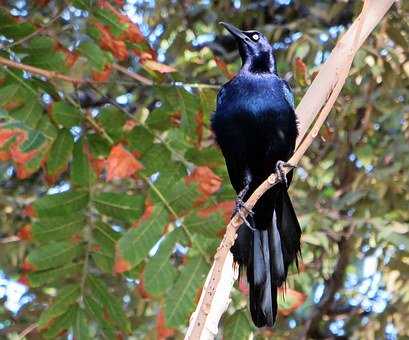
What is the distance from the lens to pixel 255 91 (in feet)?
11.2

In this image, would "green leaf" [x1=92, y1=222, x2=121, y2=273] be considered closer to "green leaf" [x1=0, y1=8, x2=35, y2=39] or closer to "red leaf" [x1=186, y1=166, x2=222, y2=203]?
"red leaf" [x1=186, y1=166, x2=222, y2=203]

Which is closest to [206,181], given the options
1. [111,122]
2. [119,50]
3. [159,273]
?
[159,273]

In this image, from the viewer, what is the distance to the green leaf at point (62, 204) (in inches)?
130

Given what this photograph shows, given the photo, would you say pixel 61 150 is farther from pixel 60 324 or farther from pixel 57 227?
pixel 60 324

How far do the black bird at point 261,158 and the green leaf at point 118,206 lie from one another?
14.4 inches

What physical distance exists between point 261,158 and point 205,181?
0.23 metres

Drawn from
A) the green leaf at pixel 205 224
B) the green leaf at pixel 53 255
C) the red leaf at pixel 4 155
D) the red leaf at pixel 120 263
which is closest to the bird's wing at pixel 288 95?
the green leaf at pixel 205 224

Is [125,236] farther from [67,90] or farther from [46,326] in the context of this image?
[67,90]

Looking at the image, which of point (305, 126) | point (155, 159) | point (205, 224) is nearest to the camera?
point (305, 126)

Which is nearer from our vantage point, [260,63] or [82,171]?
[82,171]

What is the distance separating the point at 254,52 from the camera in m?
3.68

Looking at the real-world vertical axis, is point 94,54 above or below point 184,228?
above

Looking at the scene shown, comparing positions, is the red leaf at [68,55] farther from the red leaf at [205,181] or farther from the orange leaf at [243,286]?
the orange leaf at [243,286]

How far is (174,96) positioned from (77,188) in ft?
1.72
